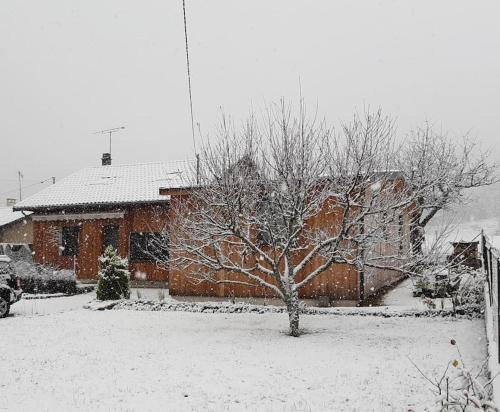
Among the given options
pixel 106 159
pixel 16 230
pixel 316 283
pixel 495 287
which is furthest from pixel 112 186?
pixel 495 287

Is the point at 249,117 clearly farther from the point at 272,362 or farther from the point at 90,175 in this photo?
the point at 90,175

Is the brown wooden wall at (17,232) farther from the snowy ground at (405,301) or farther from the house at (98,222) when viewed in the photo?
the snowy ground at (405,301)

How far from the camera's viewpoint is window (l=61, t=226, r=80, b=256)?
20.2 m

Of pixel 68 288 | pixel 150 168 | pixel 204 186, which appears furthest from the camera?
pixel 150 168

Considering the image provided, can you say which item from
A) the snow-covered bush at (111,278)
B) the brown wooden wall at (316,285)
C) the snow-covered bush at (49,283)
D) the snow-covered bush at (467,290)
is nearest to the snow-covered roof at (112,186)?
the snow-covered bush at (49,283)

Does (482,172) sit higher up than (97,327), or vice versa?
(482,172)

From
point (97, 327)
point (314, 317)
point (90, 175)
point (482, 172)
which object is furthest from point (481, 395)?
point (90, 175)

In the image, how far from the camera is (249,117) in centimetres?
958

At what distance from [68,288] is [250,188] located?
34.9 feet

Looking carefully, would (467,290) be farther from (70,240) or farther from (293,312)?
(70,240)

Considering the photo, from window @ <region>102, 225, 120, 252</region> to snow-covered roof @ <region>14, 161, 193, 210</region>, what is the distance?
1248mm

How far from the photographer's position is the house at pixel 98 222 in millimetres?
18891

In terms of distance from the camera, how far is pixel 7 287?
12648 mm

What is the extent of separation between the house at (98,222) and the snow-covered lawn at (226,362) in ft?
24.3
